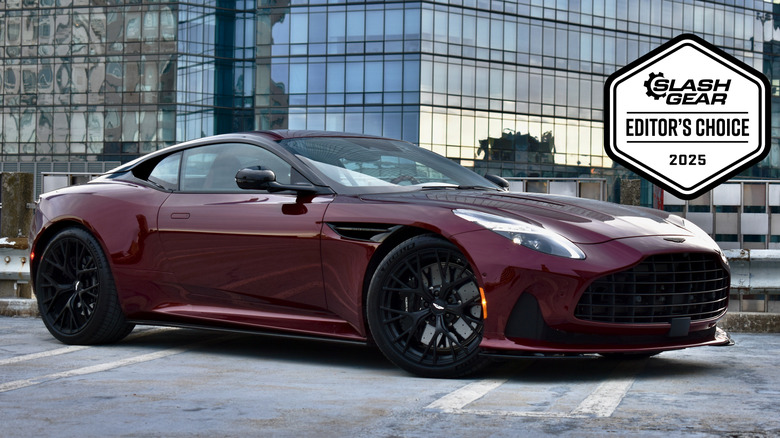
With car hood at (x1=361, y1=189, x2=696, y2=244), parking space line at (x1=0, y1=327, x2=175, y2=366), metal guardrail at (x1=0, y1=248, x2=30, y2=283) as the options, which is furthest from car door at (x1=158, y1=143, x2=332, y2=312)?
metal guardrail at (x1=0, y1=248, x2=30, y2=283)

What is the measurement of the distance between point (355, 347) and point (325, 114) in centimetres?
4246

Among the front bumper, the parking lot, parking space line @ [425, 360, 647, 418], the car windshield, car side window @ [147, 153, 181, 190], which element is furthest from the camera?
car side window @ [147, 153, 181, 190]

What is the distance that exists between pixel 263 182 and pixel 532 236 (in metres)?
1.64

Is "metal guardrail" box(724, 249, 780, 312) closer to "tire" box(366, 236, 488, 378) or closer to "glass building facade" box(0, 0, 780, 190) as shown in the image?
"tire" box(366, 236, 488, 378)

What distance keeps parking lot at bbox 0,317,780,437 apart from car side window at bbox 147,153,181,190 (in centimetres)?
109

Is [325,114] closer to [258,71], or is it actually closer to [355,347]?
[258,71]

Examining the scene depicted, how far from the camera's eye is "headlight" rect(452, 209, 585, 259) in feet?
17.4

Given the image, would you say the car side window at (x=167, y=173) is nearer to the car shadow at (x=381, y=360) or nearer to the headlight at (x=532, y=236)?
the car shadow at (x=381, y=360)

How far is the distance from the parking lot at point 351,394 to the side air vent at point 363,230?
2.44 feet

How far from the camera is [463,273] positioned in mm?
5496

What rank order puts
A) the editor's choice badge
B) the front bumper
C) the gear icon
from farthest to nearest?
the gear icon < the editor's choice badge < the front bumper

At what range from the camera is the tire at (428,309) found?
549cm

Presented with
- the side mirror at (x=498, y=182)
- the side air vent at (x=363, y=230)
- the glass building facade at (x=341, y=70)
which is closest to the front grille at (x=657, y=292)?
the side air vent at (x=363, y=230)

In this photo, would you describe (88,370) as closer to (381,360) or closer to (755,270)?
(381,360)
